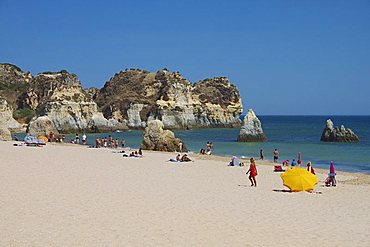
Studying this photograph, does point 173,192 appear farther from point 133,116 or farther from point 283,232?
point 133,116

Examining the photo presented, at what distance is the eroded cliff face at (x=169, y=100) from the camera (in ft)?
320

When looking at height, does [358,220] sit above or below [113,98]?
below

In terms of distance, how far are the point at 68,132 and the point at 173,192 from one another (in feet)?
213

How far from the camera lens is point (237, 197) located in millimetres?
13859

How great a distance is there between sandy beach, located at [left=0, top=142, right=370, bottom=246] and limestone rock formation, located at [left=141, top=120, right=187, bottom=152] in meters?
15.5

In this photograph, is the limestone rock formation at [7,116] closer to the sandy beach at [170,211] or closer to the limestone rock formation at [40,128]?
the limestone rock formation at [40,128]

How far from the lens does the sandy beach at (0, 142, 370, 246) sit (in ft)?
28.5

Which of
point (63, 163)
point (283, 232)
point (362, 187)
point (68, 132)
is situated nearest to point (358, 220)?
point (283, 232)

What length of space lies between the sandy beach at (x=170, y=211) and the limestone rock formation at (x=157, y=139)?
15.5 meters

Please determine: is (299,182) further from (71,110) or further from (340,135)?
(71,110)

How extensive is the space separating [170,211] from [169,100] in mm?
88610

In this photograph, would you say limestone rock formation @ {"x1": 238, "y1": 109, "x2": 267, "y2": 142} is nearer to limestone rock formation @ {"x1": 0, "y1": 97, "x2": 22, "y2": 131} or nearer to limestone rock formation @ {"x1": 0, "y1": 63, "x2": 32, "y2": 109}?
limestone rock formation @ {"x1": 0, "y1": 97, "x2": 22, "y2": 131}

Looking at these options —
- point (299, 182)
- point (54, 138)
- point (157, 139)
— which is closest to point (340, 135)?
point (157, 139)

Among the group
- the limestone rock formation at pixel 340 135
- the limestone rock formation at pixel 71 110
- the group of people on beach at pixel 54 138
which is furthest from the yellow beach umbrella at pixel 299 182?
the limestone rock formation at pixel 71 110
